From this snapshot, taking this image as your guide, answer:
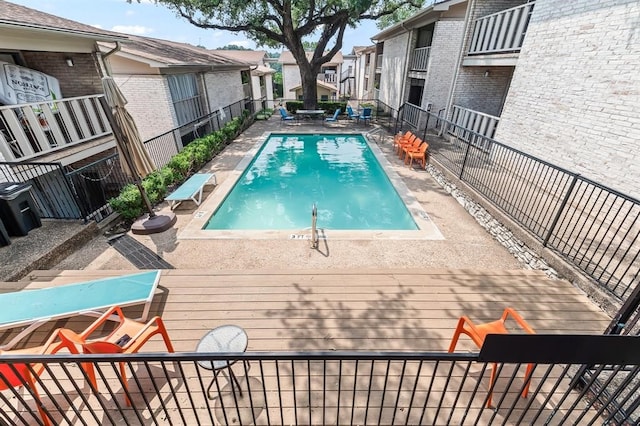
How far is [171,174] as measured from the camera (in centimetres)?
809

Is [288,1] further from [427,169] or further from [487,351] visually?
[487,351]

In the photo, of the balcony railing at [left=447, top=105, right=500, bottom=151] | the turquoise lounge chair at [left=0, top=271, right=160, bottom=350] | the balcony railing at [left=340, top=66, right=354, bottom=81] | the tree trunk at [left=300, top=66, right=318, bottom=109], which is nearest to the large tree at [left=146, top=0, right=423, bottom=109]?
the tree trunk at [left=300, top=66, right=318, bottom=109]

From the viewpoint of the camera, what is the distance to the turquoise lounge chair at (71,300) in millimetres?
3258

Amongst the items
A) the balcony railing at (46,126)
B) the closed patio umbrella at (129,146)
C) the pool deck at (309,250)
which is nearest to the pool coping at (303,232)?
the pool deck at (309,250)

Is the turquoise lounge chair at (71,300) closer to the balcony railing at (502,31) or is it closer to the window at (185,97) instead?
the window at (185,97)

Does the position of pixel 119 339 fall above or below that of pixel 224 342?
below

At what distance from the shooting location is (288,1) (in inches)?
562

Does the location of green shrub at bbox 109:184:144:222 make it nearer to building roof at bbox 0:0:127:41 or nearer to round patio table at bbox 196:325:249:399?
building roof at bbox 0:0:127:41

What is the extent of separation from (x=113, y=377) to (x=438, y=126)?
45.1 feet

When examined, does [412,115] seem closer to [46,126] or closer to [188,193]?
[188,193]

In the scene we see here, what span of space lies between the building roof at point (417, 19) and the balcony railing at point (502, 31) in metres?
1.56

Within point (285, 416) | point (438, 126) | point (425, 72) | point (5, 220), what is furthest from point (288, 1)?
point (285, 416)

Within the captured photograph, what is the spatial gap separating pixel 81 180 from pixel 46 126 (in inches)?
92.3

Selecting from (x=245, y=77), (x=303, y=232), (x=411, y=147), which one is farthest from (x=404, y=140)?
(x=245, y=77)
